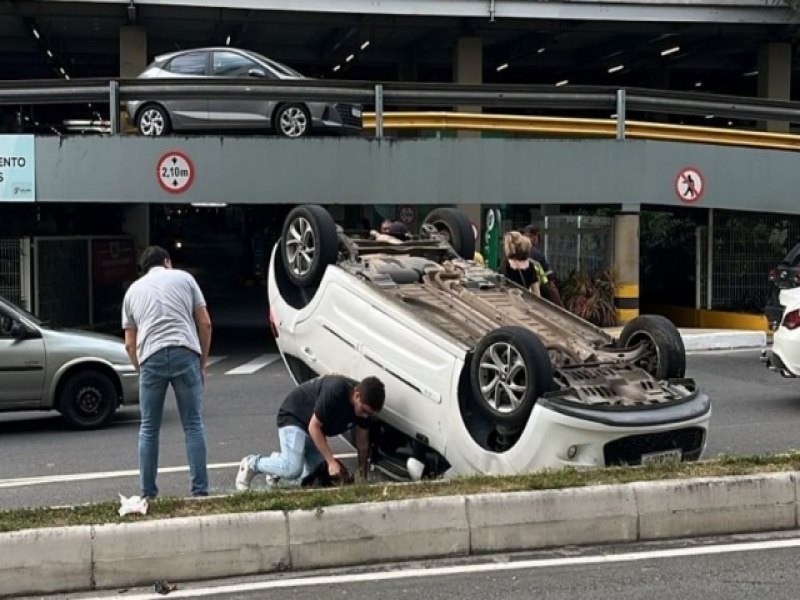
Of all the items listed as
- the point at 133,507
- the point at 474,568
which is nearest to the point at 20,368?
the point at 133,507

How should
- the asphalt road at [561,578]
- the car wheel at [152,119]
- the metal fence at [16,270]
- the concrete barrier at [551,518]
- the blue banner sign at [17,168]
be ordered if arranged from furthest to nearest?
the metal fence at [16,270]
the car wheel at [152,119]
the blue banner sign at [17,168]
the concrete barrier at [551,518]
the asphalt road at [561,578]

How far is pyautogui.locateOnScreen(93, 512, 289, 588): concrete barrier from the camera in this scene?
5.27 m

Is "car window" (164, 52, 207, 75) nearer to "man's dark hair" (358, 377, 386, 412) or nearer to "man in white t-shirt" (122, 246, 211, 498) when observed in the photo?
"man in white t-shirt" (122, 246, 211, 498)

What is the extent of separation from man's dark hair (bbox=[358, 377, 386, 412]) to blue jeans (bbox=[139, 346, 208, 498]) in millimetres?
1091

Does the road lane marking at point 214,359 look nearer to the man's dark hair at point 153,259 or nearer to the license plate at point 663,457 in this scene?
the man's dark hair at point 153,259

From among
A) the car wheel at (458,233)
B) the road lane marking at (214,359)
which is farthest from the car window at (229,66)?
the car wheel at (458,233)

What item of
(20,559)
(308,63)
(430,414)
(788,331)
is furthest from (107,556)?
(308,63)

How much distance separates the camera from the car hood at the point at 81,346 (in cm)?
1023

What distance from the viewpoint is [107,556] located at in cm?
526

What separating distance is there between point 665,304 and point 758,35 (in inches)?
388

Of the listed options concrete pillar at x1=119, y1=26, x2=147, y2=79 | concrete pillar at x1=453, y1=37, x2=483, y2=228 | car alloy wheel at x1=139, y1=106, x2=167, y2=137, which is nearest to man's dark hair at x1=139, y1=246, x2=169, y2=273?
car alloy wheel at x1=139, y1=106, x2=167, y2=137

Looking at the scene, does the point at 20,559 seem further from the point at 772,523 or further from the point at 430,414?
the point at 772,523

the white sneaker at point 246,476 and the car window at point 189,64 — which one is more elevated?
the car window at point 189,64

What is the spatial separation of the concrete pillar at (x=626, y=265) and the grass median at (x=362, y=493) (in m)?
11.2
